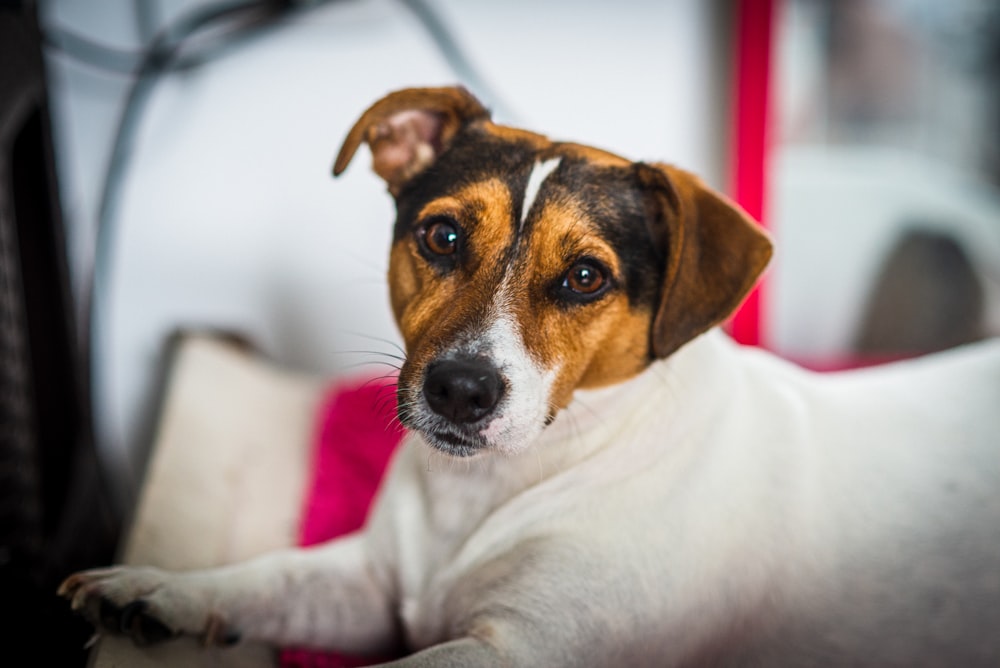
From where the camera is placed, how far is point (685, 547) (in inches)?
47.5

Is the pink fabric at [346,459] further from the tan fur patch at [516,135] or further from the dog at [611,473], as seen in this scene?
the tan fur patch at [516,135]

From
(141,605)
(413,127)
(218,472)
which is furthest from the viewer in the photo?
(218,472)

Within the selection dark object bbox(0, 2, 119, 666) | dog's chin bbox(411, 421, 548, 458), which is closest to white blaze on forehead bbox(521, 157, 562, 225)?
dog's chin bbox(411, 421, 548, 458)

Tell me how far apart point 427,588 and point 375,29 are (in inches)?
70.6

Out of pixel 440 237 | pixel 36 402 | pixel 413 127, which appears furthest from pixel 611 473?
pixel 36 402

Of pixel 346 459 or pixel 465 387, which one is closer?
pixel 465 387

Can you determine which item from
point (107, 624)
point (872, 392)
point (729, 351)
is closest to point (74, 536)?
point (107, 624)

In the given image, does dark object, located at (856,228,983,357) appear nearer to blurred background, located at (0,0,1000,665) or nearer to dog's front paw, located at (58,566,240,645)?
blurred background, located at (0,0,1000,665)

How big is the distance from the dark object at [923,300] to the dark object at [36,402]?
102 inches

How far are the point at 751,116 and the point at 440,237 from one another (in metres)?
1.64

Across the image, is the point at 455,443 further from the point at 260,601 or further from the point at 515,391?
the point at 260,601

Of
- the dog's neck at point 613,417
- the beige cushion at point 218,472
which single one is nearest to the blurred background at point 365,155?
the beige cushion at point 218,472

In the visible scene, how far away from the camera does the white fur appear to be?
3.84 feet

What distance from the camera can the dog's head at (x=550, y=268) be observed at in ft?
3.86
